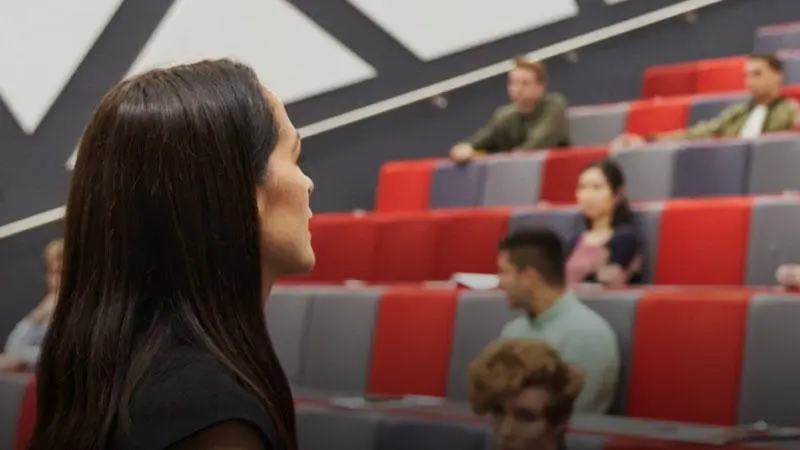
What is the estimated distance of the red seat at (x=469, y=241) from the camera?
34.4 inches

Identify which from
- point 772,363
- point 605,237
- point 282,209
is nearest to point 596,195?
point 605,237

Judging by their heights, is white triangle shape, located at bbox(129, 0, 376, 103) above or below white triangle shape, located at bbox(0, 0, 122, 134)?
above

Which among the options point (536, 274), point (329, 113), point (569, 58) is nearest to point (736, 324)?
point (536, 274)

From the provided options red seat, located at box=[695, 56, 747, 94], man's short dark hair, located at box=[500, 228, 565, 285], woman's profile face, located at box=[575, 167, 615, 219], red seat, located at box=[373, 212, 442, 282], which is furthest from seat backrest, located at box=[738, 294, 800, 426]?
red seat, located at box=[695, 56, 747, 94]

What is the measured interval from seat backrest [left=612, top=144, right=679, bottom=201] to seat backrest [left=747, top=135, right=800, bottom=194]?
0.06 metres

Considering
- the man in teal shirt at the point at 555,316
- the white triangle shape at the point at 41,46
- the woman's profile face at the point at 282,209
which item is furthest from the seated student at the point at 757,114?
the woman's profile face at the point at 282,209

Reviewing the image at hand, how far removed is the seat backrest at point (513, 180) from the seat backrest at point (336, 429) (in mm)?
486

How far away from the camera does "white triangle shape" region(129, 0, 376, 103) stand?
1.04 m

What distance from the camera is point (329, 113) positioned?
1182 millimetres

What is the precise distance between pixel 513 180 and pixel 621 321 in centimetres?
39

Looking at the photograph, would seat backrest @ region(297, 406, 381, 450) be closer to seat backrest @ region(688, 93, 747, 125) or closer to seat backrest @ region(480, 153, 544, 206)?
seat backrest @ region(480, 153, 544, 206)

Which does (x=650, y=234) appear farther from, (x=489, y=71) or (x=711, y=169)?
(x=489, y=71)

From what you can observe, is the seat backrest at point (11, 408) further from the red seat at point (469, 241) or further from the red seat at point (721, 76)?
the red seat at point (721, 76)

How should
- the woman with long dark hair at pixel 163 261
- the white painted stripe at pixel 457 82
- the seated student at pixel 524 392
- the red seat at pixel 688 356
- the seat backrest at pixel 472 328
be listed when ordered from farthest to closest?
the white painted stripe at pixel 457 82, the seat backrest at pixel 472 328, the red seat at pixel 688 356, the seated student at pixel 524 392, the woman with long dark hair at pixel 163 261
